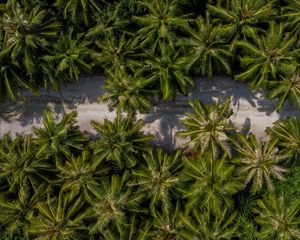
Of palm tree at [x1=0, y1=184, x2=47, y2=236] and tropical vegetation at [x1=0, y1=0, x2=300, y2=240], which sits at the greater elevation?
tropical vegetation at [x1=0, y1=0, x2=300, y2=240]

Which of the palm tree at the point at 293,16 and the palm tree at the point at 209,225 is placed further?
the palm tree at the point at 293,16

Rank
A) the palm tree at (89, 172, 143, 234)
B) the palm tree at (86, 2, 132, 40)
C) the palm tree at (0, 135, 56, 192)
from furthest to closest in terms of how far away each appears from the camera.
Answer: the palm tree at (86, 2, 132, 40) < the palm tree at (0, 135, 56, 192) < the palm tree at (89, 172, 143, 234)

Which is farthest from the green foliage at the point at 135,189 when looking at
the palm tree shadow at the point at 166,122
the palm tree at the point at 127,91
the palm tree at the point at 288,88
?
the palm tree shadow at the point at 166,122

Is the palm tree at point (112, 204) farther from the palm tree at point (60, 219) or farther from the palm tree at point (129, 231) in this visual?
the palm tree at point (60, 219)

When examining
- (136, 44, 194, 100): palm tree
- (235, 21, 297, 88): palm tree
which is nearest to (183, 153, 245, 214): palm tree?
(136, 44, 194, 100): palm tree

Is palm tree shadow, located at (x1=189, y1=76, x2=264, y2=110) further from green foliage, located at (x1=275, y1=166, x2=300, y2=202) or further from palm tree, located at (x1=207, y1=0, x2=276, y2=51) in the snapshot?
green foliage, located at (x1=275, y1=166, x2=300, y2=202)

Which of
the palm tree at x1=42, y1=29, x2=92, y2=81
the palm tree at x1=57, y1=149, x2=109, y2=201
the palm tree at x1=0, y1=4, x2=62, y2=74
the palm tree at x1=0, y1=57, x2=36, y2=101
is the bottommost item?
the palm tree at x1=57, y1=149, x2=109, y2=201
